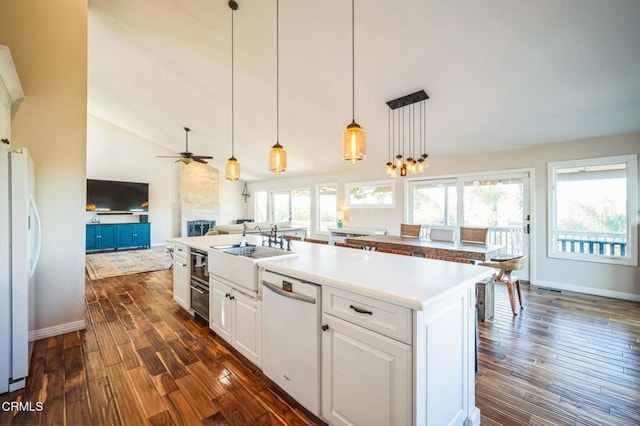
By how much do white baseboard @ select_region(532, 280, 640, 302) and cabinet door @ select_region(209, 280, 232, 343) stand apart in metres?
4.77

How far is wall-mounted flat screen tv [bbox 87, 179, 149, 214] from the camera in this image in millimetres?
7449

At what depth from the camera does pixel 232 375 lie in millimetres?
2072

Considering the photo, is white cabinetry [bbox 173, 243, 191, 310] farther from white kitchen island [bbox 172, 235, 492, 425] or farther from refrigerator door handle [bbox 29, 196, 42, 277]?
white kitchen island [bbox 172, 235, 492, 425]

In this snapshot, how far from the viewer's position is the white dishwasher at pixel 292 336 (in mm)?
1552

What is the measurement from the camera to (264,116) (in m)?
5.07

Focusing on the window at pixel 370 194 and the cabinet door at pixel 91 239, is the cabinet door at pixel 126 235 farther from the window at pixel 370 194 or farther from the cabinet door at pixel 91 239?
the window at pixel 370 194

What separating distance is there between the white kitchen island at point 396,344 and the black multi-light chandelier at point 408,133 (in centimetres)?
224

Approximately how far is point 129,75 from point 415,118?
5.10 metres

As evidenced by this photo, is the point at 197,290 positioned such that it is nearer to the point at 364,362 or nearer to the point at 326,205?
the point at 364,362

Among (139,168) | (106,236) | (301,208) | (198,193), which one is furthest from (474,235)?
(139,168)

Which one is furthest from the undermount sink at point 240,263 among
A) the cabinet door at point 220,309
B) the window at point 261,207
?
the window at point 261,207

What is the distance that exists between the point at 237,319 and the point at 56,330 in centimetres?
206

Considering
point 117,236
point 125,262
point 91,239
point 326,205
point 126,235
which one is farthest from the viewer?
point 326,205

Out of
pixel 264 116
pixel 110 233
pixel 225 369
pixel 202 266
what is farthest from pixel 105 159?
pixel 225 369
